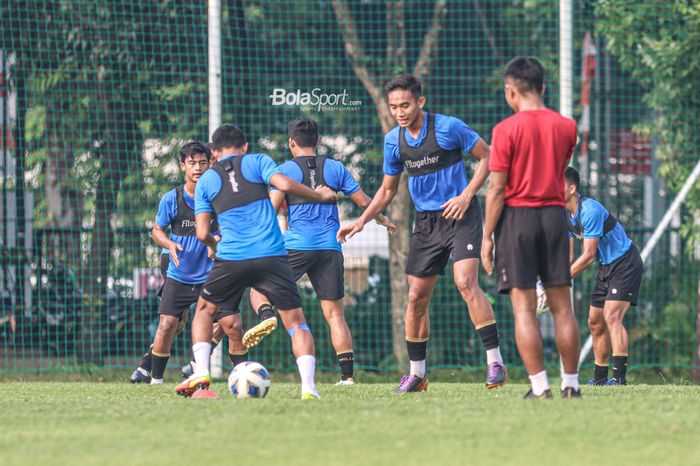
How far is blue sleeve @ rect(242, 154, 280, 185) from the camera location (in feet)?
24.7

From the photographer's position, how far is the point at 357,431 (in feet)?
18.9

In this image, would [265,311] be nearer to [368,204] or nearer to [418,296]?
[368,204]

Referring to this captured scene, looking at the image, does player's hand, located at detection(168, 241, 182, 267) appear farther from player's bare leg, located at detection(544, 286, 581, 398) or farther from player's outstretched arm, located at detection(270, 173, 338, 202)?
player's bare leg, located at detection(544, 286, 581, 398)

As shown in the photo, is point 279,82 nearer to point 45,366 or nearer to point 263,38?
point 263,38

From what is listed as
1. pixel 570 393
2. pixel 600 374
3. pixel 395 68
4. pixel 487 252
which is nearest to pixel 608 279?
pixel 600 374

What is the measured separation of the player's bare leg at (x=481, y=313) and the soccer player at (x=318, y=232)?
164cm

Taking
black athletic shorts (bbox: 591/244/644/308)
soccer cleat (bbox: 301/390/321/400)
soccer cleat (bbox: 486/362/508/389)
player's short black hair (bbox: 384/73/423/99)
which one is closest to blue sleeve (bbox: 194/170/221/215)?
soccer cleat (bbox: 301/390/321/400)

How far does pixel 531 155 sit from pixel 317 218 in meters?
3.51

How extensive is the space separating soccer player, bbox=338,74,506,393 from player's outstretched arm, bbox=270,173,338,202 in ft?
3.00

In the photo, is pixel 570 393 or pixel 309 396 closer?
pixel 570 393

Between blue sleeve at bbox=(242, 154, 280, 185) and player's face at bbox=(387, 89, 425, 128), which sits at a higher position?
player's face at bbox=(387, 89, 425, 128)

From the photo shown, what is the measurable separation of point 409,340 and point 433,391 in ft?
1.60

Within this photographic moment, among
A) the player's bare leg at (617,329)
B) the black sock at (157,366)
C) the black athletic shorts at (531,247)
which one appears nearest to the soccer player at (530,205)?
the black athletic shorts at (531,247)

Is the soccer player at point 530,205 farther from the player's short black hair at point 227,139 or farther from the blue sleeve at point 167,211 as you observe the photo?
the blue sleeve at point 167,211
